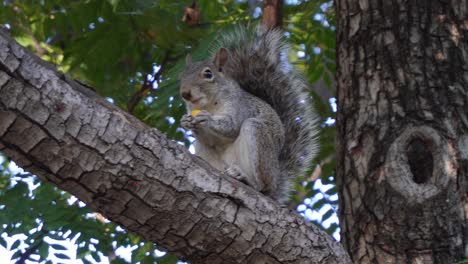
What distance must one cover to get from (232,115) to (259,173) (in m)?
0.32

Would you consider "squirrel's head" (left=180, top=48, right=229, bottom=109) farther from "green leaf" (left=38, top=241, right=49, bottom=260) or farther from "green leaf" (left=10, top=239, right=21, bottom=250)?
"green leaf" (left=10, top=239, right=21, bottom=250)

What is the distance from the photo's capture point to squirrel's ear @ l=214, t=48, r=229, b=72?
3.56 m

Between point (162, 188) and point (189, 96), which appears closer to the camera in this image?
point (162, 188)

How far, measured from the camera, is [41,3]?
4.11 m

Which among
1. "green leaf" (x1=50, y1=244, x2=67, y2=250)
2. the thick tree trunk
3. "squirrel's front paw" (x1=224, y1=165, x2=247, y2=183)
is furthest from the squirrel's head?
"green leaf" (x1=50, y1=244, x2=67, y2=250)

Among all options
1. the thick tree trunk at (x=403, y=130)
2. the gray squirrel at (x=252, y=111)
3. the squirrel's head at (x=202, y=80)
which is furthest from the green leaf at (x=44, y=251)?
the thick tree trunk at (x=403, y=130)

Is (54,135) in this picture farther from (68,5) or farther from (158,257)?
(68,5)

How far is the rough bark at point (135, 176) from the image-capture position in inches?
69.9

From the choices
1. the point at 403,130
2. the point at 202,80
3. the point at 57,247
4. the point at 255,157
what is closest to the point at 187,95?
the point at 202,80

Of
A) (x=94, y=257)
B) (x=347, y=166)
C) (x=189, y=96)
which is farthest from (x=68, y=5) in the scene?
(x=347, y=166)

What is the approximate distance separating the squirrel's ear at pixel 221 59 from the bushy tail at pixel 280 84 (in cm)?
6

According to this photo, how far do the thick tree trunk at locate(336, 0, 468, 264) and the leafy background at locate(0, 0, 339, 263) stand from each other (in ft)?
2.93

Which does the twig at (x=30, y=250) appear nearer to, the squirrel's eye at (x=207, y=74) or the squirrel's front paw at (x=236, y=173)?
the squirrel's front paw at (x=236, y=173)

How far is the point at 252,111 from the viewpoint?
3.36 meters
